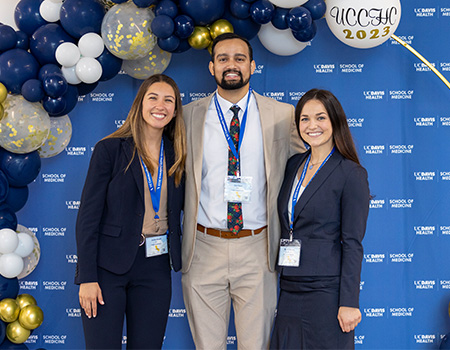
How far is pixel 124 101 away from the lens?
132 inches

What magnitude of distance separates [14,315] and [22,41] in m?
1.57

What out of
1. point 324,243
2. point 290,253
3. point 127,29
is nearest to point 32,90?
point 127,29

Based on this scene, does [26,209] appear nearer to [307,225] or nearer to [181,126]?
[181,126]

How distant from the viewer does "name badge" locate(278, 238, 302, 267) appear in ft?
7.36

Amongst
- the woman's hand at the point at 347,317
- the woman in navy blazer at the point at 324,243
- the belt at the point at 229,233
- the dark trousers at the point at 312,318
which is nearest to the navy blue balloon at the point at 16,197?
the belt at the point at 229,233

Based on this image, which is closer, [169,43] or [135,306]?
[135,306]

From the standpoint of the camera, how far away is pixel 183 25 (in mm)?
2678

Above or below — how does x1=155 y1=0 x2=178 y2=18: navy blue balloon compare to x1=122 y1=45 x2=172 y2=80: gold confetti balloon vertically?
above

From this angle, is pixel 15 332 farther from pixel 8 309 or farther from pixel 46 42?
pixel 46 42

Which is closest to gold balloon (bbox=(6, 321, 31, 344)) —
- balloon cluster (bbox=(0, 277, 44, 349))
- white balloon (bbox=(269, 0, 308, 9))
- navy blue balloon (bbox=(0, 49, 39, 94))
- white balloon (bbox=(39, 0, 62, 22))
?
balloon cluster (bbox=(0, 277, 44, 349))

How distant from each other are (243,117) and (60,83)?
1022 millimetres

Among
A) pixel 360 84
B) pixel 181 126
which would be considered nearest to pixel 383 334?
pixel 360 84

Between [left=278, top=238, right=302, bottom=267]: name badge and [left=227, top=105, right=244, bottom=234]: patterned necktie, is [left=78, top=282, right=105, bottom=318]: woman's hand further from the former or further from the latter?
[left=278, top=238, right=302, bottom=267]: name badge

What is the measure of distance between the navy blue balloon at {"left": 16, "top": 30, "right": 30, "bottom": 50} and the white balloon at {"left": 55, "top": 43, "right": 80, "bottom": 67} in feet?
0.73
